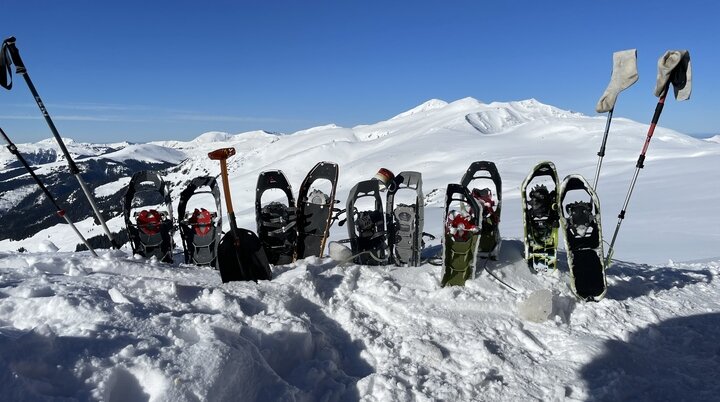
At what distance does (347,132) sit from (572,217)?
158354 mm

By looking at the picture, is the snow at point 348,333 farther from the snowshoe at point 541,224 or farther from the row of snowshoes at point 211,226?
the row of snowshoes at point 211,226

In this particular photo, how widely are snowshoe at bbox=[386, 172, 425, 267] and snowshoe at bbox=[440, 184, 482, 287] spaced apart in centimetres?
64

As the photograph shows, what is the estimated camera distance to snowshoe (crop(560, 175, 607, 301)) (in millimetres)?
7477

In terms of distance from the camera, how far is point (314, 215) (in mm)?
9711

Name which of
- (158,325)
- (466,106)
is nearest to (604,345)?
(158,325)

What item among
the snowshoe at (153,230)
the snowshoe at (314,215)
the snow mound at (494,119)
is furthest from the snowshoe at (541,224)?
the snow mound at (494,119)

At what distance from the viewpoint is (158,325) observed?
470 cm

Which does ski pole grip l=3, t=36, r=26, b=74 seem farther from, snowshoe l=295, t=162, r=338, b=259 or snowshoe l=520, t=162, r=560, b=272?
snowshoe l=520, t=162, r=560, b=272

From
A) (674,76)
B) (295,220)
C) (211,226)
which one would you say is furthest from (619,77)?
(211,226)

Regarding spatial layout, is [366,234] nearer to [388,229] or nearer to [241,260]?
[388,229]

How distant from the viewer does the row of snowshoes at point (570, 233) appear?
24.9 ft

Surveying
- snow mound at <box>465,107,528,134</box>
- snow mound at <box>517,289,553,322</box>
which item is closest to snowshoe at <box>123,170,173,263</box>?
snow mound at <box>517,289,553,322</box>

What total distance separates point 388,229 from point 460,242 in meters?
1.50

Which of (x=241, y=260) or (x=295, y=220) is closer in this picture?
(x=241, y=260)
